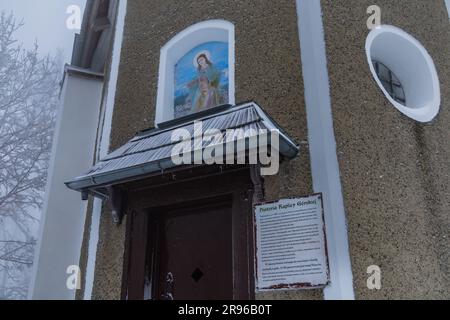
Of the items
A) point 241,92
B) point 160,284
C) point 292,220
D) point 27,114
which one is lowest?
point 160,284

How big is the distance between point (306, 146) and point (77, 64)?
6.37 metres

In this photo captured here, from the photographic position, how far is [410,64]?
538cm

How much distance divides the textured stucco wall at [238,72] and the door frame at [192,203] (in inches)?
6.7

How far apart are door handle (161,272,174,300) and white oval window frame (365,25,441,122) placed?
3.21m

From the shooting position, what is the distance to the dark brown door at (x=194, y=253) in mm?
4449

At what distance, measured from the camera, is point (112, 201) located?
15.9ft

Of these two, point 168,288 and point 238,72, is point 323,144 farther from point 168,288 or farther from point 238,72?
point 168,288

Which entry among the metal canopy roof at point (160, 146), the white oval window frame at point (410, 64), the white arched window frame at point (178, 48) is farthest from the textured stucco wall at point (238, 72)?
the white oval window frame at point (410, 64)

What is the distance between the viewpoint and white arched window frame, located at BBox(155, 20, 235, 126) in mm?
5305

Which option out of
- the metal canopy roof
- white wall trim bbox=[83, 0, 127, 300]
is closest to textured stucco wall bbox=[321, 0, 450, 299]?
the metal canopy roof

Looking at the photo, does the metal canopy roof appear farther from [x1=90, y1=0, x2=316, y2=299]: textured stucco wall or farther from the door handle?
the door handle

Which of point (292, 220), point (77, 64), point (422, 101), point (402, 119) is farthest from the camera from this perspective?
point (77, 64)

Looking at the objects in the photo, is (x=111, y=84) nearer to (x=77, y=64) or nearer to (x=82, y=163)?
(x=82, y=163)
